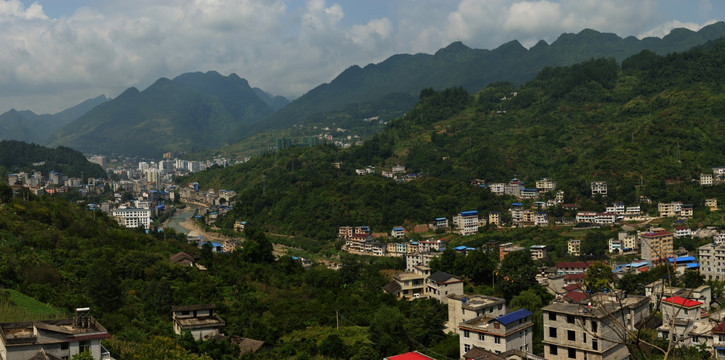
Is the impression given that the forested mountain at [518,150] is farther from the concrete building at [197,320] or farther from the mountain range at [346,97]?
the mountain range at [346,97]

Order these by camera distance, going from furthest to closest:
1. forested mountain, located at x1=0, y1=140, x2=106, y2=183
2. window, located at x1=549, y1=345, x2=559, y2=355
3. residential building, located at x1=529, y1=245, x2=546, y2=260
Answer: forested mountain, located at x1=0, y1=140, x2=106, y2=183 < residential building, located at x1=529, y1=245, x2=546, y2=260 < window, located at x1=549, y1=345, x2=559, y2=355

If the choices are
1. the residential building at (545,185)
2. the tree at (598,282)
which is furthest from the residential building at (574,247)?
the tree at (598,282)

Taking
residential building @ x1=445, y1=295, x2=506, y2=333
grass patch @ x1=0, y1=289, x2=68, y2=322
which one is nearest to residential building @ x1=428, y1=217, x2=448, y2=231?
residential building @ x1=445, y1=295, x2=506, y2=333

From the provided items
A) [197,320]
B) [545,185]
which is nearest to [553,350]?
[197,320]

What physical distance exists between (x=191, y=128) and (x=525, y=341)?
165m

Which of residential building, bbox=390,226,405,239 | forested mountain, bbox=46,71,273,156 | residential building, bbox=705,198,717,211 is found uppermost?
forested mountain, bbox=46,71,273,156

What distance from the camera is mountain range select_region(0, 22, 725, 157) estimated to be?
119 m

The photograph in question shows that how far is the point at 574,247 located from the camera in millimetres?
31703

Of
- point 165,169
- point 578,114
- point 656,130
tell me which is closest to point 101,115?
point 165,169

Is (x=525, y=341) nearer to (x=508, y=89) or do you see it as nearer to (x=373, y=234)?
(x=373, y=234)

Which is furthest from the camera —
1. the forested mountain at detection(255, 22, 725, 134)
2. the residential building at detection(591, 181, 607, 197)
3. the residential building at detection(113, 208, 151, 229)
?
the forested mountain at detection(255, 22, 725, 134)

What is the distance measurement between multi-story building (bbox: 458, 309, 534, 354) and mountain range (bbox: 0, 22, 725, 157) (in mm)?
98398

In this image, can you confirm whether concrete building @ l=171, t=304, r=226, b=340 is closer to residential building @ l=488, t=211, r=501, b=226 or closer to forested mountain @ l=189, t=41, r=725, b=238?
forested mountain @ l=189, t=41, r=725, b=238

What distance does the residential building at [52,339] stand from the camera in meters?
9.43
